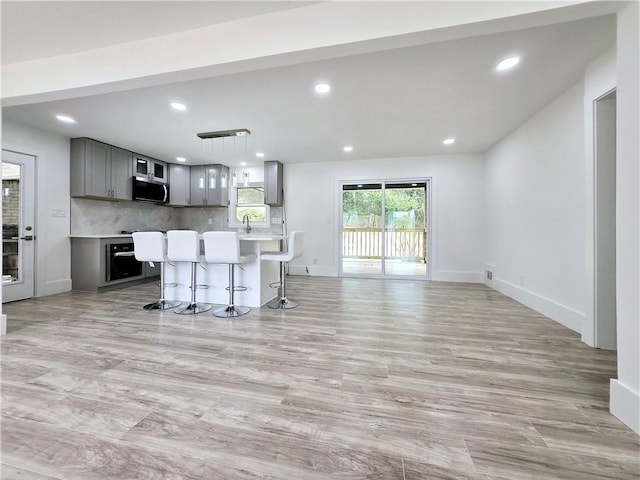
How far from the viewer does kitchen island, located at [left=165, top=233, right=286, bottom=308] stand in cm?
356

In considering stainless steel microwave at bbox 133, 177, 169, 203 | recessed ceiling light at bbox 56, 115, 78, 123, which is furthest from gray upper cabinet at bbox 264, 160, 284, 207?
recessed ceiling light at bbox 56, 115, 78, 123

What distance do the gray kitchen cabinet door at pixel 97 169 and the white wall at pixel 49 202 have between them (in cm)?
33

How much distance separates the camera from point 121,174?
495 centimetres

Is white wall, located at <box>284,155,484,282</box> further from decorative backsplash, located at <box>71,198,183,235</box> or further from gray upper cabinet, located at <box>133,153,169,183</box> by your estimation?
decorative backsplash, located at <box>71,198,183,235</box>

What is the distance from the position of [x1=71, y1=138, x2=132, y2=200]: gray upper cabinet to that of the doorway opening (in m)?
6.50

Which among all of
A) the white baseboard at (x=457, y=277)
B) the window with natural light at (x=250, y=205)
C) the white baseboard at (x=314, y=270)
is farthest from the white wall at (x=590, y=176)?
the window with natural light at (x=250, y=205)

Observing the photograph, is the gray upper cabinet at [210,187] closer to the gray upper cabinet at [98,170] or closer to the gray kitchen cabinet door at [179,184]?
the gray kitchen cabinet door at [179,184]

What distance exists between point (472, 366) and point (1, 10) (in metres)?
4.13

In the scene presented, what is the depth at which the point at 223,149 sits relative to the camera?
5.01 metres

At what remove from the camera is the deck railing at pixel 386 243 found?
5695 millimetres

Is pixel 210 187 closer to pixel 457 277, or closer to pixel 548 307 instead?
pixel 457 277

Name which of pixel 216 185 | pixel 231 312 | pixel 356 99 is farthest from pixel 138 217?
pixel 356 99

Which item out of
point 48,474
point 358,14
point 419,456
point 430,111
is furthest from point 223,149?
point 419,456

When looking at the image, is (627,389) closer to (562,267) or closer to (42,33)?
(562,267)
